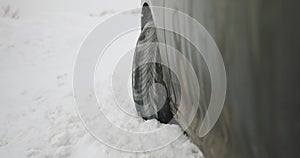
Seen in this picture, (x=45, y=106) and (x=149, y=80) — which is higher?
(x=149, y=80)

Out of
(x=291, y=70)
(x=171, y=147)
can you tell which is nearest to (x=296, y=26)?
(x=291, y=70)

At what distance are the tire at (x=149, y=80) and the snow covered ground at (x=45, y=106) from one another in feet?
0.30

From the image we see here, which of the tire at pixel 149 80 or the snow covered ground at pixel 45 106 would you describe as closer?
the tire at pixel 149 80

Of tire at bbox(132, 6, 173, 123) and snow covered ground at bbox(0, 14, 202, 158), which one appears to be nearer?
→ tire at bbox(132, 6, 173, 123)

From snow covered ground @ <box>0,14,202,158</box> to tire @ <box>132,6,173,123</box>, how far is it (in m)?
0.09

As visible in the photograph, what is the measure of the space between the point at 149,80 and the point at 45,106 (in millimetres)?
1611

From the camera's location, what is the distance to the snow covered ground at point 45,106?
7.17 feet

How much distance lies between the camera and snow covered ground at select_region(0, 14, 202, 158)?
2.19 meters

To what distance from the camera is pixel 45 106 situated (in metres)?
3.26

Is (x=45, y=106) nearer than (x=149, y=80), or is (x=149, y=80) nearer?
(x=149, y=80)

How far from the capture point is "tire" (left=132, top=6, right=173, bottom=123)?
6.64 ft

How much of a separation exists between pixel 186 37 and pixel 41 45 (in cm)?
559

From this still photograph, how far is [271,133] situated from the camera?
2.84ft

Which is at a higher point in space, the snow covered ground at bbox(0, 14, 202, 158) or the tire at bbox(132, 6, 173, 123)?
the tire at bbox(132, 6, 173, 123)
